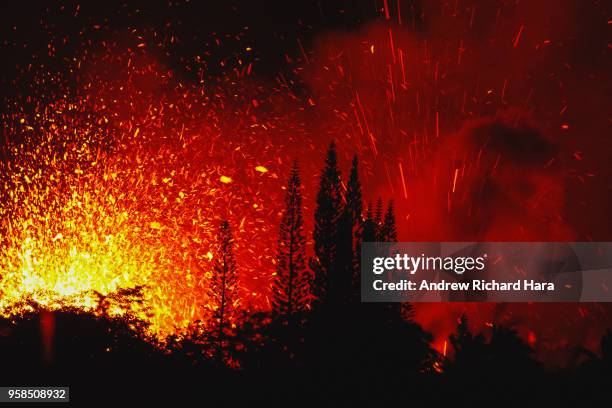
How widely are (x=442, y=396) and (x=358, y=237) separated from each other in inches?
1395

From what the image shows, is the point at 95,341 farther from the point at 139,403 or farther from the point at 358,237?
the point at 139,403

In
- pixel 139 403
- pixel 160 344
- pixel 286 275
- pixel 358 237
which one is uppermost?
pixel 358 237

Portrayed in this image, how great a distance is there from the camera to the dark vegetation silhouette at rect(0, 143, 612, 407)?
7.15 m

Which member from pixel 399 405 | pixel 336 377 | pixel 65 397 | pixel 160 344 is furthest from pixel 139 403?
pixel 160 344

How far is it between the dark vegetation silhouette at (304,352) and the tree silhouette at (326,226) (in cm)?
7

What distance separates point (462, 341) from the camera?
736 centimetres

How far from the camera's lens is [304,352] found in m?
18.7

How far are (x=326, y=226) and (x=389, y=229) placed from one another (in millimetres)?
8192

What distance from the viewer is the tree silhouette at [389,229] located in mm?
47475

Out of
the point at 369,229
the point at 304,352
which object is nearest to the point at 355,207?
the point at 369,229

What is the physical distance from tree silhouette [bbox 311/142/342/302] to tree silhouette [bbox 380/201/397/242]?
6.62 m

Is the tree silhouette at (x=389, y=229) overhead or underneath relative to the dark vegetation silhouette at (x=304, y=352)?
overhead

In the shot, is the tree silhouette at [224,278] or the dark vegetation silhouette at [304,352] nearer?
the dark vegetation silhouette at [304,352]

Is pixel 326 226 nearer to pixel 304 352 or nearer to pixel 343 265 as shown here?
pixel 343 265
